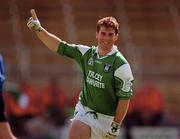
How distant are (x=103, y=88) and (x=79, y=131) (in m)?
0.52

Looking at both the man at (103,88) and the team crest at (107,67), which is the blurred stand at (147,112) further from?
the team crest at (107,67)

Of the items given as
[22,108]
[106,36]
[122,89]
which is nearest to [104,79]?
[122,89]

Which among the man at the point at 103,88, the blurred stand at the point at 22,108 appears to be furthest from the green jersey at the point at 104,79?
the blurred stand at the point at 22,108

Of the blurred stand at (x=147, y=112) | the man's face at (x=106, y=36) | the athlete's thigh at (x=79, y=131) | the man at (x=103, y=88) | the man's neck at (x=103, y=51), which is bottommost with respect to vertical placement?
the blurred stand at (x=147, y=112)

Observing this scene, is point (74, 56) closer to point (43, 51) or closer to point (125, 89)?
point (125, 89)

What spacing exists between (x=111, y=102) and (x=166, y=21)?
10.2 meters

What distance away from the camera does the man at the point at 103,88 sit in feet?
25.0

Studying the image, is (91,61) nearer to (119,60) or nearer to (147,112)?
(119,60)

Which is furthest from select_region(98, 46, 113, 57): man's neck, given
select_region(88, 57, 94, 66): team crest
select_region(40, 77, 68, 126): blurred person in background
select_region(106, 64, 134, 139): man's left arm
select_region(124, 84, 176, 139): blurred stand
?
select_region(40, 77, 68, 126): blurred person in background

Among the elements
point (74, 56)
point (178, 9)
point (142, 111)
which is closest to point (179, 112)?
point (142, 111)

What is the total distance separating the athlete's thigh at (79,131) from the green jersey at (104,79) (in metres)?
0.21

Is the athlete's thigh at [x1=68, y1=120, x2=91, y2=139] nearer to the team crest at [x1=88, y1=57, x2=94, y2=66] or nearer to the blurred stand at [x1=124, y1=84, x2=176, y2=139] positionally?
the team crest at [x1=88, y1=57, x2=94, y2=66]

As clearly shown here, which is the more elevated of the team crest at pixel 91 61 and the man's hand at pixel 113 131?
the team crest at pixel 91 61

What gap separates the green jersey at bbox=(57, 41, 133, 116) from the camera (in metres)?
7.60
